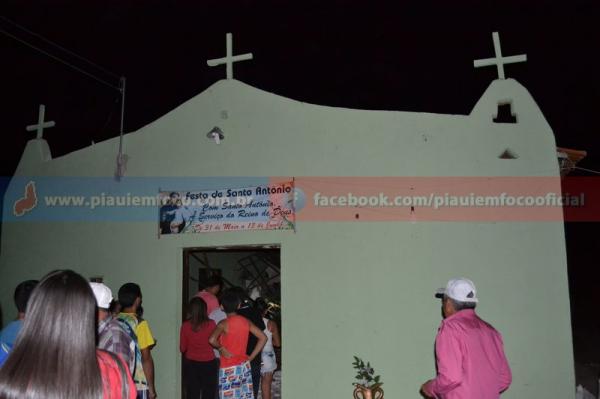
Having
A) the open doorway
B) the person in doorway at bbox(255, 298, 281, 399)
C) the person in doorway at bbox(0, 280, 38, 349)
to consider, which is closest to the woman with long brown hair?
the person in doorway at bbox(0, 280, 38, 349)

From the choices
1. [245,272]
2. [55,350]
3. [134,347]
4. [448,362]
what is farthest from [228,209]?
[245,272]

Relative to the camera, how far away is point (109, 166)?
7855 mm

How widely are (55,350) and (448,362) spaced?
97.9 inches

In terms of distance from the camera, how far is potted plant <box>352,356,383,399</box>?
5.93m

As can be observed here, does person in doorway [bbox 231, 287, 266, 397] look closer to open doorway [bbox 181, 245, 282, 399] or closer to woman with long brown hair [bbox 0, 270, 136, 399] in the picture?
open doorway [bbox 181, 245, 282, 399]

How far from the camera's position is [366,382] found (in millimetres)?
6102

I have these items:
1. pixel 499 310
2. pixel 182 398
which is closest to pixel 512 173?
pixel 499 310

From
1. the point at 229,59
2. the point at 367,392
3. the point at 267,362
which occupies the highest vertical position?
the point at 229,59

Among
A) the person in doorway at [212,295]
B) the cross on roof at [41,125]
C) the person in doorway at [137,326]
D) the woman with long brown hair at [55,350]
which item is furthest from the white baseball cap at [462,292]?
the cross on roof at [41,125]

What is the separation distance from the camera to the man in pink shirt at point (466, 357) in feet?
11.7

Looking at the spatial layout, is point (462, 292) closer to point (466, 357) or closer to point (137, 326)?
point (466, 357)

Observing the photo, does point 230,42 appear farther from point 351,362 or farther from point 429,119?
point 351,362

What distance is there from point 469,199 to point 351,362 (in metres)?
2.32

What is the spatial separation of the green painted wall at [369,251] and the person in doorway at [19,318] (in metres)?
3.35
